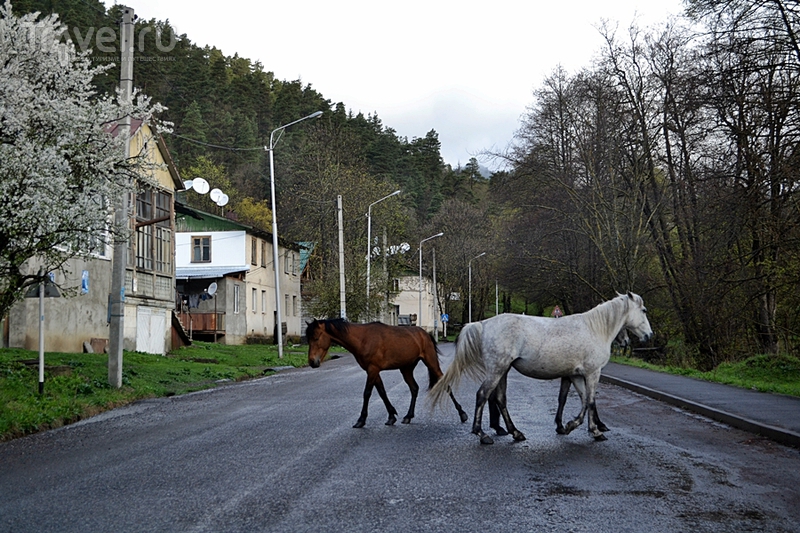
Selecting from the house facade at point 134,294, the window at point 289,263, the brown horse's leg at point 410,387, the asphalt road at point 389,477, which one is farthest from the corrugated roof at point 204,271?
the brown horse's leg at point 410,387

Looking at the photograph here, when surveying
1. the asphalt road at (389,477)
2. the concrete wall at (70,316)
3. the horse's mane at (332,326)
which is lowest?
the asphalt road at (389,477)

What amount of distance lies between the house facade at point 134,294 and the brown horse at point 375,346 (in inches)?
570

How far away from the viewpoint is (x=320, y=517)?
247 inches

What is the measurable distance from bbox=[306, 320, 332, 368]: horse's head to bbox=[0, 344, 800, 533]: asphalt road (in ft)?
3.33

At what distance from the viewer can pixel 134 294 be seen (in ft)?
109

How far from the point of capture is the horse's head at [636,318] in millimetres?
11695

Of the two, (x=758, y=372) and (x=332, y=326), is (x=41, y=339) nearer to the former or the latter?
(x=332, y=326)

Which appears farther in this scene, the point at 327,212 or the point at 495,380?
the point at 327,212

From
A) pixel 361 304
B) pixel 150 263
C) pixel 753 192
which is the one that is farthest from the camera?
pixel 361 304

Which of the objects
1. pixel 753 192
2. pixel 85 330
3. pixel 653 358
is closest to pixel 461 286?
pixel 653 358

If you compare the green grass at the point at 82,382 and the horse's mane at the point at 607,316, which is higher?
the horse's mane at the point at 607,316

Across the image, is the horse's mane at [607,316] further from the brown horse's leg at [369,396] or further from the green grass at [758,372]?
the green grass at [758,372]

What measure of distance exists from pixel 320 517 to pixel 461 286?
80018 millimetres

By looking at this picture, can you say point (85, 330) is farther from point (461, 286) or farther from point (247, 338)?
point (461, 286)
